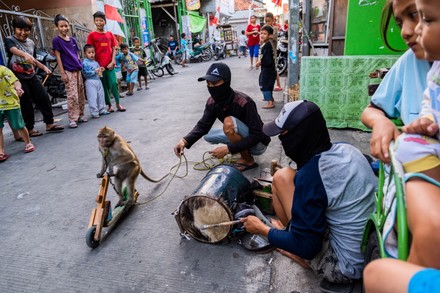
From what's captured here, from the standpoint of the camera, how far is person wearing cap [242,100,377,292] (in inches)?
61.2

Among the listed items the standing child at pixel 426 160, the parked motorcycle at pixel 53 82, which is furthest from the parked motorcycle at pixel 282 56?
the standing child at pixel 426 160

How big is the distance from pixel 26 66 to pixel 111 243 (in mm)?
4122

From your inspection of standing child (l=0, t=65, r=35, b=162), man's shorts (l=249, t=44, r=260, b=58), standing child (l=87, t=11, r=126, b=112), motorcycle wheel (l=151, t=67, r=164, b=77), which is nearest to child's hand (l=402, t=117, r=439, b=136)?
standing child (l=0, t=65, r=35, b=162)

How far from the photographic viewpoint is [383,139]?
1.25 meters

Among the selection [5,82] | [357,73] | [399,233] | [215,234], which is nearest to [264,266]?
[215,234]

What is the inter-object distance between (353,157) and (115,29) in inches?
350

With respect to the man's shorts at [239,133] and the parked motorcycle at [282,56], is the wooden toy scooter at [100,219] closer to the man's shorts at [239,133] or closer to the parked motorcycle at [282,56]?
the man's shorts at [239,133]

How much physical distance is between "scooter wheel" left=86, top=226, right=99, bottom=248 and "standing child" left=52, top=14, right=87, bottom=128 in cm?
435

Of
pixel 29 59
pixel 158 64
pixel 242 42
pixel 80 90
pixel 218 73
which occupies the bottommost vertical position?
pixel 158 64

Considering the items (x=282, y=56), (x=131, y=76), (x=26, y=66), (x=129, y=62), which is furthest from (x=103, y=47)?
(x=282, y=56)

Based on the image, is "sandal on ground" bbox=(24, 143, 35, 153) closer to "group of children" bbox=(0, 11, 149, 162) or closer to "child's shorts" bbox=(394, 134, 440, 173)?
"group of children" bbox=(0, 11, 149, 162)

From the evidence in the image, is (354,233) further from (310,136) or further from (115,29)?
(115,29)

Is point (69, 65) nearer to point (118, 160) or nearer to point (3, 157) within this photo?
point (3, 157)

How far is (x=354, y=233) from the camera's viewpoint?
1624 millimetres
